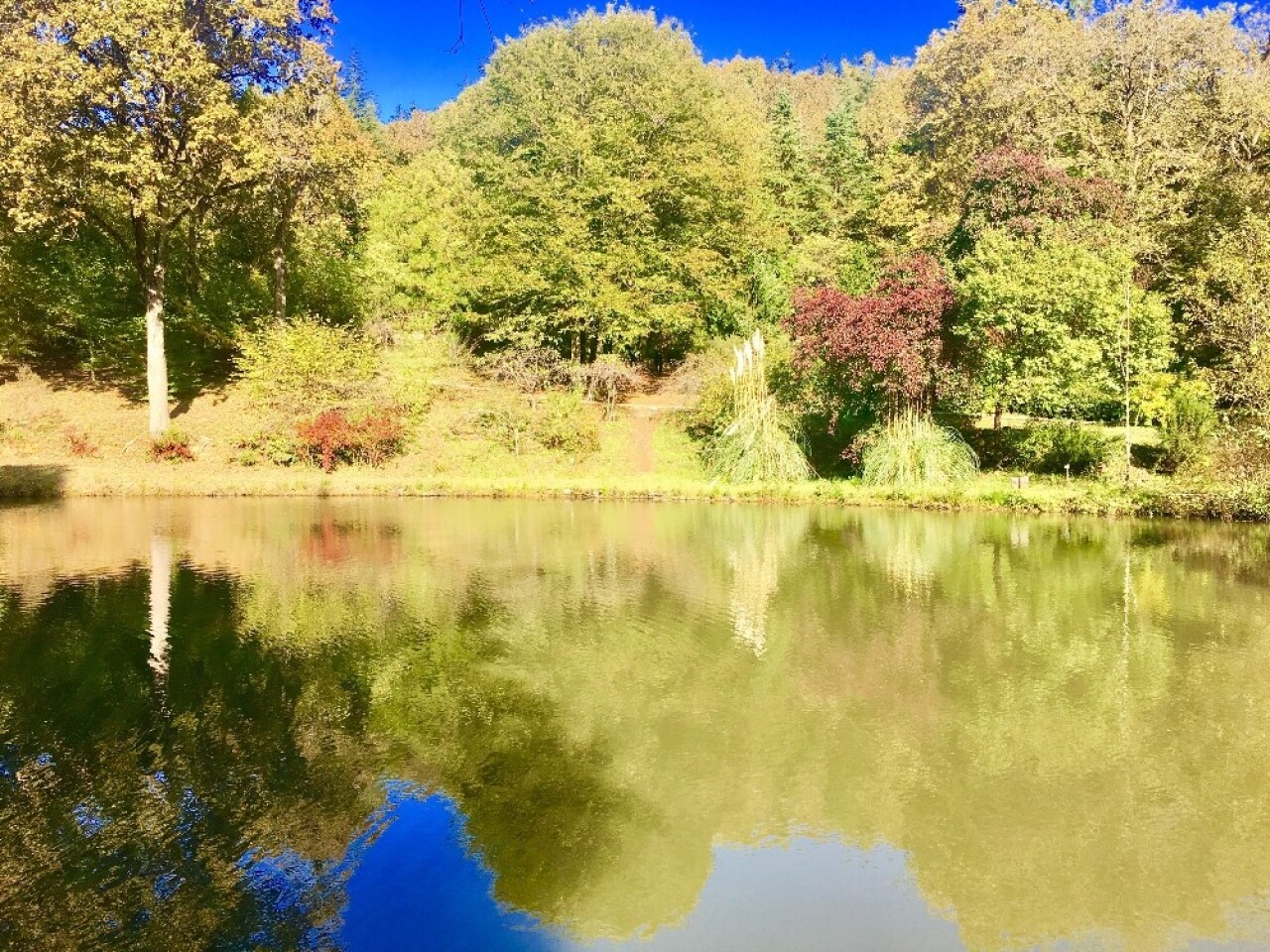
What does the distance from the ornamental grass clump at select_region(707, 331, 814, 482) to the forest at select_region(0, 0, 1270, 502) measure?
0.28ft

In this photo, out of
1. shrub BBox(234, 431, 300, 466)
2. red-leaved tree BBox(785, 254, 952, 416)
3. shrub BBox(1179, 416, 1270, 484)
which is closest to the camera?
shrub BBox(1179, 416, 1270, 484)

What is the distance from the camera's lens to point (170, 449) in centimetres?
2325

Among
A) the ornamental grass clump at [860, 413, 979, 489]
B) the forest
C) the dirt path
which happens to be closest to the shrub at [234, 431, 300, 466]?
the forest

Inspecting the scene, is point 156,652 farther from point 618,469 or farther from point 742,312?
point 742,312

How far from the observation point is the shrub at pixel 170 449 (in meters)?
23.2

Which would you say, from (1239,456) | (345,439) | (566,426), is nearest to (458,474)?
(345,439)

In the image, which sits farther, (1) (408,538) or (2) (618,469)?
(2) (618,469)

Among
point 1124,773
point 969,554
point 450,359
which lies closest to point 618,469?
point 450,359

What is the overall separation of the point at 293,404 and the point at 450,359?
255 inches

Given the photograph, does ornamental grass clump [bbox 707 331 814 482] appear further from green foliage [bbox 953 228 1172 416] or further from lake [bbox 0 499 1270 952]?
lake [bbox 0 499 1270 952]

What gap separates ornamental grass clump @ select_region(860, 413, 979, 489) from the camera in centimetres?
1980

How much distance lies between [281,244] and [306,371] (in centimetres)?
611

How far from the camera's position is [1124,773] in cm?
617

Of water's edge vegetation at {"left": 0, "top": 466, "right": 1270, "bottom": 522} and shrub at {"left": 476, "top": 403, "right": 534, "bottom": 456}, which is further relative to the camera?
shrub at {"left": 476, "top": 403, "right": 534, "bottom": 456}
